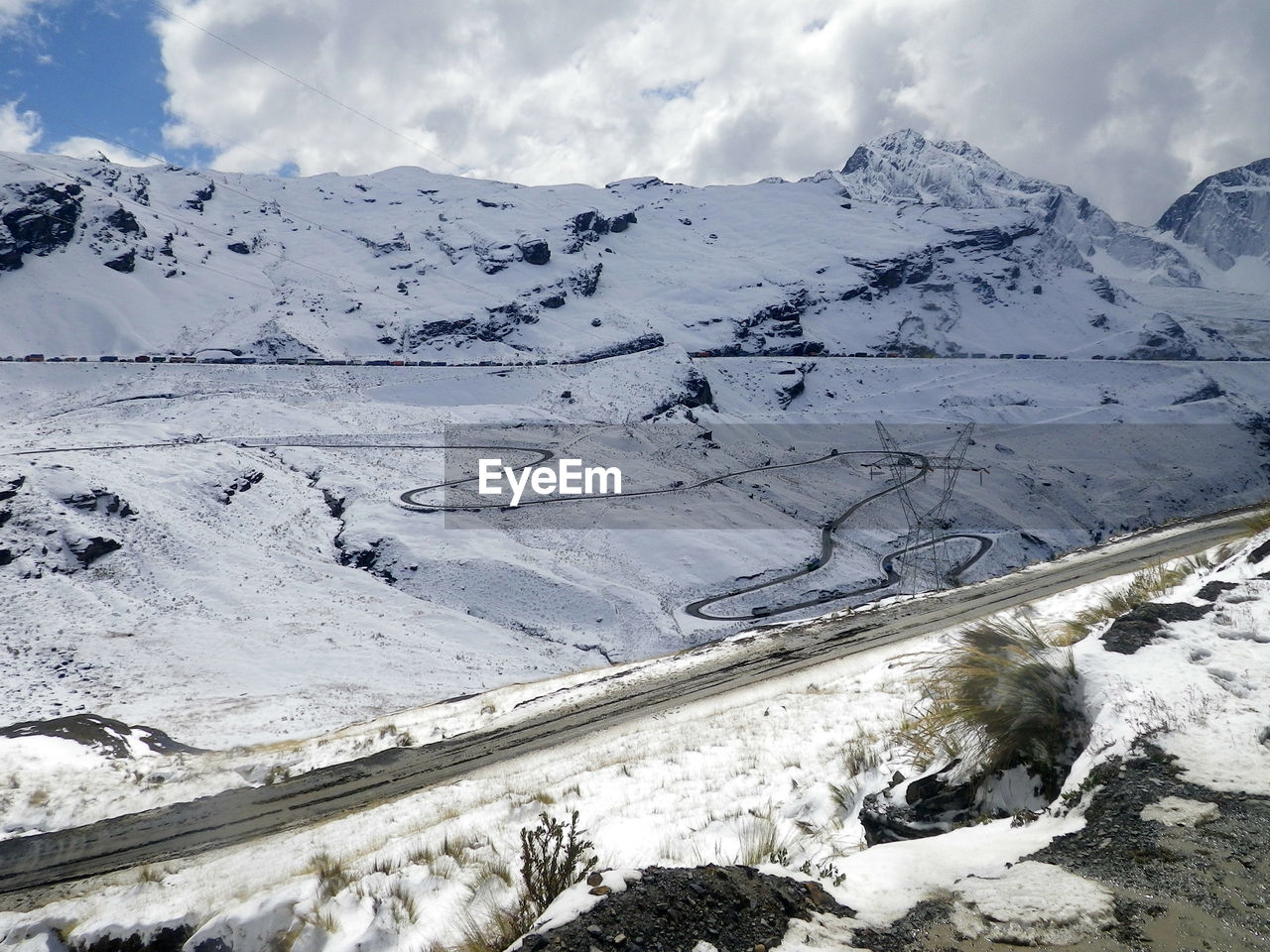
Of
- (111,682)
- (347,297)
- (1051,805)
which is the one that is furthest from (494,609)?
(347,297)

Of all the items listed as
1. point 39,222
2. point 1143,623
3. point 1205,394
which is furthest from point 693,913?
point 39,222

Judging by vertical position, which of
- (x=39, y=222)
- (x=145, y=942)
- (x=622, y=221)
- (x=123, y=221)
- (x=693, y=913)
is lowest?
(x=145, y=942)

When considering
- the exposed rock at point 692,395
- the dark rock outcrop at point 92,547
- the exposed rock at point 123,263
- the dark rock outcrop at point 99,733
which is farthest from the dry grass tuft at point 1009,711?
the exposed rock at point 123,263

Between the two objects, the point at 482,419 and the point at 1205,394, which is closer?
the point at 482,419

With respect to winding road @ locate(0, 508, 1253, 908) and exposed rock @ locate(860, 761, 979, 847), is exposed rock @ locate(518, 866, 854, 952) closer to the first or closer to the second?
exposed rock @ locate(860, 761, 979, 847)

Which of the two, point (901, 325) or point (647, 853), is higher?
point (901, 325)

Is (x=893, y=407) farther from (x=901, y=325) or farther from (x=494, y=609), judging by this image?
(x=494, y=609)

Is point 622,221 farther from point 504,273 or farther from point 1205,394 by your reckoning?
point 1205,394
